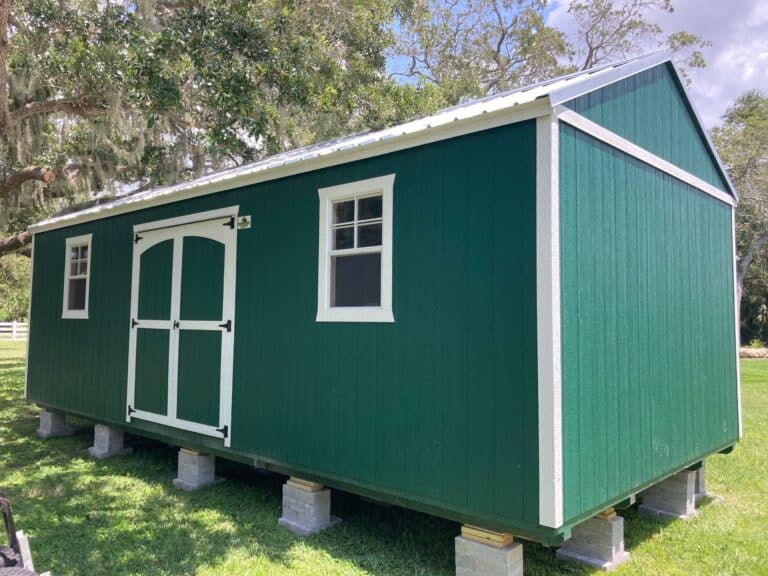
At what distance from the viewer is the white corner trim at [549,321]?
123 inches

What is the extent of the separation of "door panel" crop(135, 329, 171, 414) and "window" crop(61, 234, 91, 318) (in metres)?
1.48

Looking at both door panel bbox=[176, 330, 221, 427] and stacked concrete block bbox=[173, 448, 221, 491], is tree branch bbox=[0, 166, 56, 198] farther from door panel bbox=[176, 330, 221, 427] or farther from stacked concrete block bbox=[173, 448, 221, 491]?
stacked concrete block bbox=[173, 448, 221, 491]

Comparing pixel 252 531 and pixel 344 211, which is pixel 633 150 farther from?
pixel 252 531

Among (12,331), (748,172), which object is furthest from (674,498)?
(12,331)

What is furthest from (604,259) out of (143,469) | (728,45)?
(728,45)

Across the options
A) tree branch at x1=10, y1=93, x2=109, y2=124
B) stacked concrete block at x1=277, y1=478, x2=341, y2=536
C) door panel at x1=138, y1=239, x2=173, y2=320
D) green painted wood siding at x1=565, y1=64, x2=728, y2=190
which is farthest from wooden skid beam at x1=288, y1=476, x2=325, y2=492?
tree branch at x1=10, y1=93, x2=109, y2=124

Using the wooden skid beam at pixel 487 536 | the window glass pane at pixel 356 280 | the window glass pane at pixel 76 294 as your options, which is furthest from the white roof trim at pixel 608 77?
the window glass pane at pixel 76 294

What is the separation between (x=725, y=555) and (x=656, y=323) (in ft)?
5.28

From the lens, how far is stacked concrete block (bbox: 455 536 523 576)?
3.32 m

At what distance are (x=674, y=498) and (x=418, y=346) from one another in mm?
2735

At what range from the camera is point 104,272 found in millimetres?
6734

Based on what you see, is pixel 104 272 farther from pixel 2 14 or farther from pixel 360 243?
pixel 360 243

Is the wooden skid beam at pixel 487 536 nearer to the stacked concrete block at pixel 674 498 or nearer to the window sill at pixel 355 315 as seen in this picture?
the window sill at pixel 355 315

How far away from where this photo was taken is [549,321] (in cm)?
317
